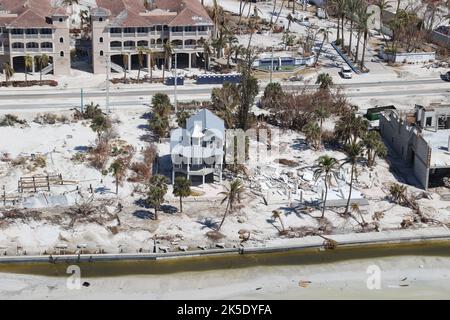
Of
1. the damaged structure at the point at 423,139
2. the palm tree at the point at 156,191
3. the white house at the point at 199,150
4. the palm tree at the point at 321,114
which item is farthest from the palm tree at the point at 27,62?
the damaged structure at the point at 423,139

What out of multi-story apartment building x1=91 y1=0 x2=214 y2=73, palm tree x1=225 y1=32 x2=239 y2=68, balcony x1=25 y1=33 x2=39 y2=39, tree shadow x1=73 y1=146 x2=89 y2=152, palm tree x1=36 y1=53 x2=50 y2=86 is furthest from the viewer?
palm tree x1=225 y1=32 x2=239 y2=68

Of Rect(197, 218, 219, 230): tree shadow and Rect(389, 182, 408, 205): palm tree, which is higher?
Rect(389, 182, 408, 205): palm tree

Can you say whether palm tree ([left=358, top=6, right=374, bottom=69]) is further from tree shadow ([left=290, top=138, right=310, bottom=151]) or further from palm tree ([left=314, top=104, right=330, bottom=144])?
tree shadow ([left=290, top=138, right=310, bottom=151])

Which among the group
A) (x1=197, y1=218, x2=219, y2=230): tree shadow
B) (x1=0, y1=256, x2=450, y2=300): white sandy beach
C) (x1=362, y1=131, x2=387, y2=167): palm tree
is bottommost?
(x1=0, y1=256, x2=450, y2=300): white sandy beach

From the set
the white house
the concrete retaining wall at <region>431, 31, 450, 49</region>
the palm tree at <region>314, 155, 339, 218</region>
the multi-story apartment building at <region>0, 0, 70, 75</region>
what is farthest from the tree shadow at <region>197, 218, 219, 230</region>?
the concrete retaining wall at <region>431, 31, 450, 49</region>

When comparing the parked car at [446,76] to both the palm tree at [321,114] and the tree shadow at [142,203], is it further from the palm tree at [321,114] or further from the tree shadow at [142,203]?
the tree shadow at [142,203]

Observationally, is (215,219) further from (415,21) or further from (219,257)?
(415,21)

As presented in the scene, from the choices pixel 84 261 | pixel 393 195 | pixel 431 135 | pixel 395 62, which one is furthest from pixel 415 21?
pixel 84 261

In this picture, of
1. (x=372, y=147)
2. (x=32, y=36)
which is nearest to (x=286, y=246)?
(x=372, y=147)
